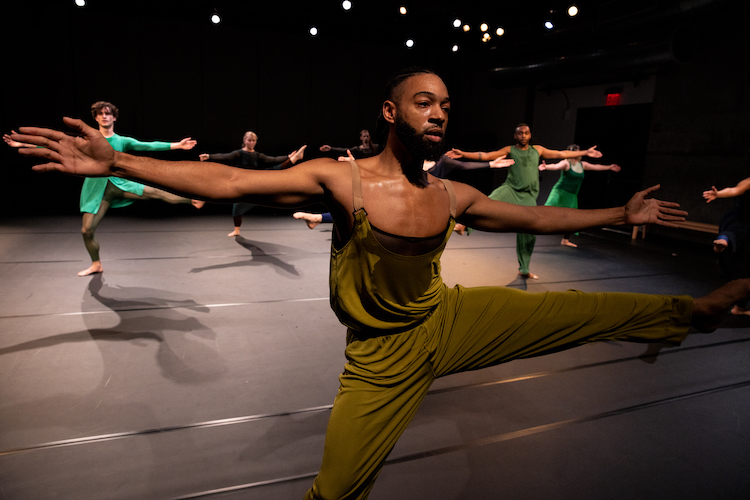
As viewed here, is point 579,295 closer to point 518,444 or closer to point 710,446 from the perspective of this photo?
point 518,444

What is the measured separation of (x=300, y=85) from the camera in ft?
36.8

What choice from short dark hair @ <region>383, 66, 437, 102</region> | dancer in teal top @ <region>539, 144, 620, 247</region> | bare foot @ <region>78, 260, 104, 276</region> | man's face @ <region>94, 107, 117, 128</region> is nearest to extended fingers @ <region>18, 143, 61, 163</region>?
short dark hair @ <region>383, 66, 437, 102</region>

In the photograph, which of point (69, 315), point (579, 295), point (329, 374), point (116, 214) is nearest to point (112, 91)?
point (116, 214)

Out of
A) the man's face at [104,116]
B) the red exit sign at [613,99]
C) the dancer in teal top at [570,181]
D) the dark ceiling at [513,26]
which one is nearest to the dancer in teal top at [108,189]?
the man's face at [104,116]

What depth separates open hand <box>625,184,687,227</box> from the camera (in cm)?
192

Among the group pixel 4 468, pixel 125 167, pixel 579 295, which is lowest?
pixel 4 468

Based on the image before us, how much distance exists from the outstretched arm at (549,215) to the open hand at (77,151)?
4.06ft

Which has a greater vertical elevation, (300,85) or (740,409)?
(300,85)

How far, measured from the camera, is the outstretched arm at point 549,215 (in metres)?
1.87

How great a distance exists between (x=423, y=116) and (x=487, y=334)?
2.79ft

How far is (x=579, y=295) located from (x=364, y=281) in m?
0.87

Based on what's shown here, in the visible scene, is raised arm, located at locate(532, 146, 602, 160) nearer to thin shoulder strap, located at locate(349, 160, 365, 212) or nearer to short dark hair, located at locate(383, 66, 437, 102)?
short dark hair, located at locate(383, 66, 437, 102)

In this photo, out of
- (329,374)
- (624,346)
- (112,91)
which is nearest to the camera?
(329,374)

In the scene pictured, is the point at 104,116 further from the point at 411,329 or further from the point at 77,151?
the point at 411,329
